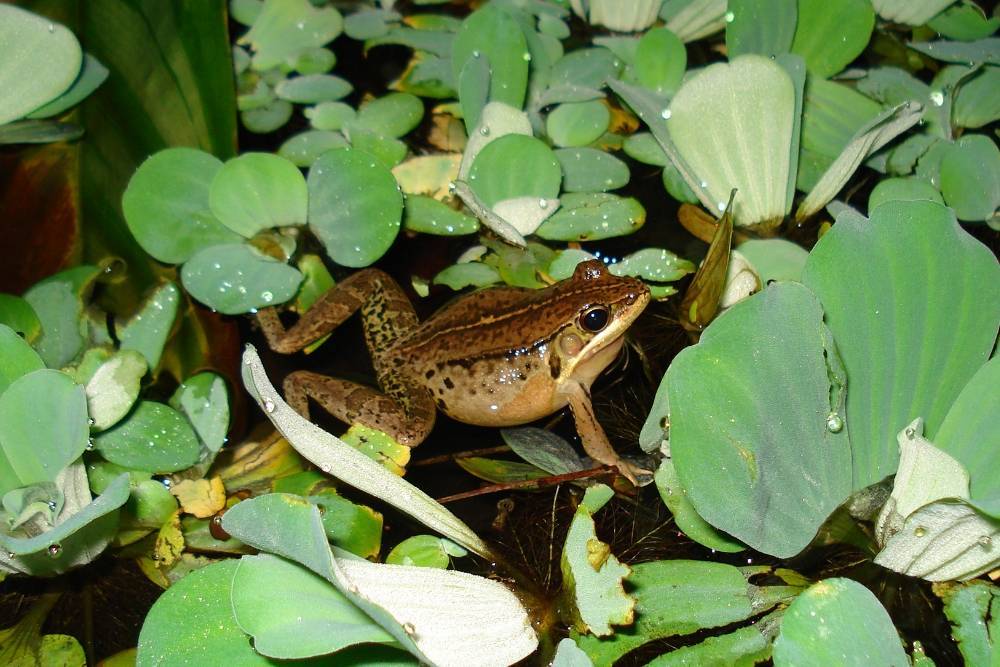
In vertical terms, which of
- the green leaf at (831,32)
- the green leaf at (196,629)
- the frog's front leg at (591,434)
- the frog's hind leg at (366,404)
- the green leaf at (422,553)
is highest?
the green leaf at (831,32)

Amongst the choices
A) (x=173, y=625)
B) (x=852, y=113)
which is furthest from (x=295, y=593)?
(x=852, y=113)

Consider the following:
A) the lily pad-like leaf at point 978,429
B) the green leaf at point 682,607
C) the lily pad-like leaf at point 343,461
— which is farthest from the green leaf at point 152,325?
the lily pad-like leaf at point 978,429

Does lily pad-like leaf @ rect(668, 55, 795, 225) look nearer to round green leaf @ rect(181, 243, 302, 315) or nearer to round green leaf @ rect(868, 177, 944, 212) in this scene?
round green leaf @ rect(868, 177, 944, 212)

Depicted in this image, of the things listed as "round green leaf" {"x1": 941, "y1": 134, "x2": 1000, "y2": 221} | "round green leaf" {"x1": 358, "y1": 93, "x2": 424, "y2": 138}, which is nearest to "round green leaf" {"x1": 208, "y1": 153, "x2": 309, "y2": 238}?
"round green leaf" {"x1": 358, "y1": 93, "x2": 424, "y2": 138}

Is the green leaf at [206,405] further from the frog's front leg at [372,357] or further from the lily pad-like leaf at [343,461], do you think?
the lily pad-like leaf at [343,461]

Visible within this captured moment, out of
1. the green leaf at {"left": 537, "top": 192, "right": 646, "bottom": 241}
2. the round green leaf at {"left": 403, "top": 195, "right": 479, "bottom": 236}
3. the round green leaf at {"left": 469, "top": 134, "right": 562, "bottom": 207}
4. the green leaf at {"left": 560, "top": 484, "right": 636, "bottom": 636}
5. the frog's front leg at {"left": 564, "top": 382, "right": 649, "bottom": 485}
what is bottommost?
the frog's front leg at {"left": 564, "top": 382, "right": 649, "bottom": 485}

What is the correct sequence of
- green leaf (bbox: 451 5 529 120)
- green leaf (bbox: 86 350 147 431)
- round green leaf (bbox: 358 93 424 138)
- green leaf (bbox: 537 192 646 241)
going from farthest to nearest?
1. round green leaf (bbox: 358 93 424 138)
2. green leaf (bbox: 451 5 529 120)
3. green leaf (bbox: 537 192 646 241)
4. green leaf (bbox: 86 350 147 431)

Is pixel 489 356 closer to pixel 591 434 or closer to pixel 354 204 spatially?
pixel 591 434
